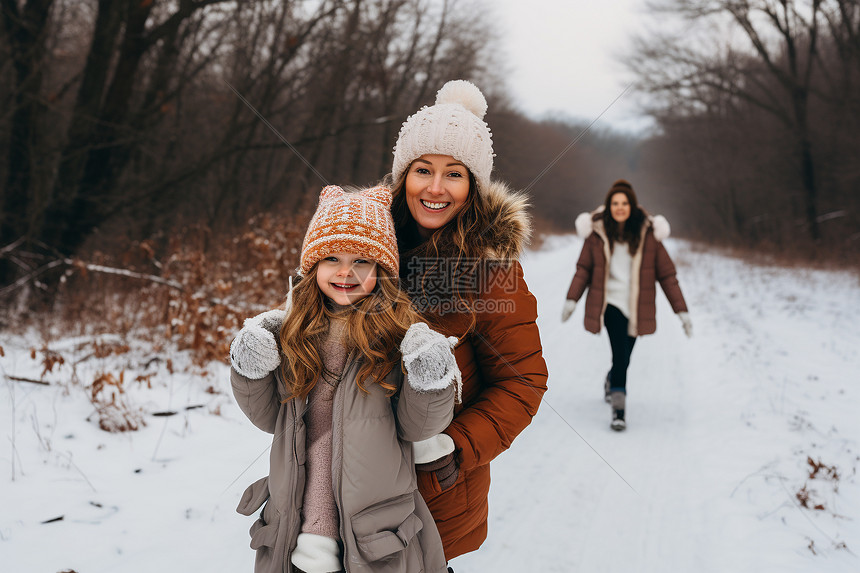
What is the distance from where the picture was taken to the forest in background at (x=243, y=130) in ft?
22.5

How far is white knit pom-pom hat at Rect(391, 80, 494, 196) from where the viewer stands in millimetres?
2018

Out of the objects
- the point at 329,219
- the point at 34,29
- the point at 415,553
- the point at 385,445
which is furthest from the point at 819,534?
the point at 34,29

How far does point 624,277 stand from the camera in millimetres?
5008

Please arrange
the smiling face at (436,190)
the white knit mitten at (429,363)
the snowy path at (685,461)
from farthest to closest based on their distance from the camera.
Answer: the snowy path at (685,461), the smiling face at (436,190), the white knit mitten at (429,363)

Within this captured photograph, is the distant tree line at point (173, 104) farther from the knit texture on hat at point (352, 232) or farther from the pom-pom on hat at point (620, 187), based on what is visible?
the pom-pom on hat at point (620, 187)

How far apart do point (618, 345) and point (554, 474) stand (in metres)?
1.69

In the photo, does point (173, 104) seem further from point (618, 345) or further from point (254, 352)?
point (254, 352)

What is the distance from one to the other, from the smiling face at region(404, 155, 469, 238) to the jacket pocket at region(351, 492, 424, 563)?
40.7 inches

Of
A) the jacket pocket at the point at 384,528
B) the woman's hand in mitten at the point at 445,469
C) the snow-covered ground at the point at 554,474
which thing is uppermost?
the woman's hand in mitten at the point at 445,469

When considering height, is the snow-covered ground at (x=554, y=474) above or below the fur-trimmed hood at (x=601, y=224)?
below

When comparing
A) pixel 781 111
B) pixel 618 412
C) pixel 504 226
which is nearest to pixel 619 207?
pixel 618 412

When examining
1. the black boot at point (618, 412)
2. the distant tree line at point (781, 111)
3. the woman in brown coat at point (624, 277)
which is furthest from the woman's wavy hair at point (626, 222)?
the distant tree line at point (781, 111)

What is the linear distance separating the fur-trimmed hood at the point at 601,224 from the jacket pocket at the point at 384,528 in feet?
13.0

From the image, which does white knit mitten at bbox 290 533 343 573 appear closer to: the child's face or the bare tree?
the child's face
